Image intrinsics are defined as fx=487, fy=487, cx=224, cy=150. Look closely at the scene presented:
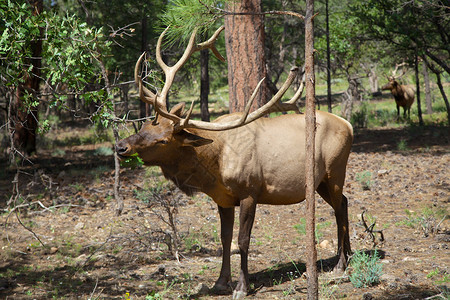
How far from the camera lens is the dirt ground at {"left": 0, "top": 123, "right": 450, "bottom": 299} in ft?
17.0

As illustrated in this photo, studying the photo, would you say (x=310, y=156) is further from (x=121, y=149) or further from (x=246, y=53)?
(x=246, y=53)

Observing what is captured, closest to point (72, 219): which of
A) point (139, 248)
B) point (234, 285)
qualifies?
point (139, 248)

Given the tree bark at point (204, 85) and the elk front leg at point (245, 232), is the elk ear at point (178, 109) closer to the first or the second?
the elk front leg at point (245, 232)

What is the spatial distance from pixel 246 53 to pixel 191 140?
3207 millimetres

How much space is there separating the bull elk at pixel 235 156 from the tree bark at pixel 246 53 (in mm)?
2266

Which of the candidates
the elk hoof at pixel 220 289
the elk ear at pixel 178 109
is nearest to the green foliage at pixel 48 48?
the elk ear at pixel 178 109

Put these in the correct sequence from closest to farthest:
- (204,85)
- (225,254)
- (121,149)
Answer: (121,149) < (225,254) < (204,85)

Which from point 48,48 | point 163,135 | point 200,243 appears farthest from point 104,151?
point 163,135

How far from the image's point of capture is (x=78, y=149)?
53.6ft

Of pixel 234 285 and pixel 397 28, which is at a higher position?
pixel 397 28

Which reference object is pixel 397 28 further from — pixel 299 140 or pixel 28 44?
pixel 28 44

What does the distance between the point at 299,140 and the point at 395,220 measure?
284cm

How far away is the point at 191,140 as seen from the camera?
498cm

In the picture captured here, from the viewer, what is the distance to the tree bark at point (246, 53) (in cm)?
775
